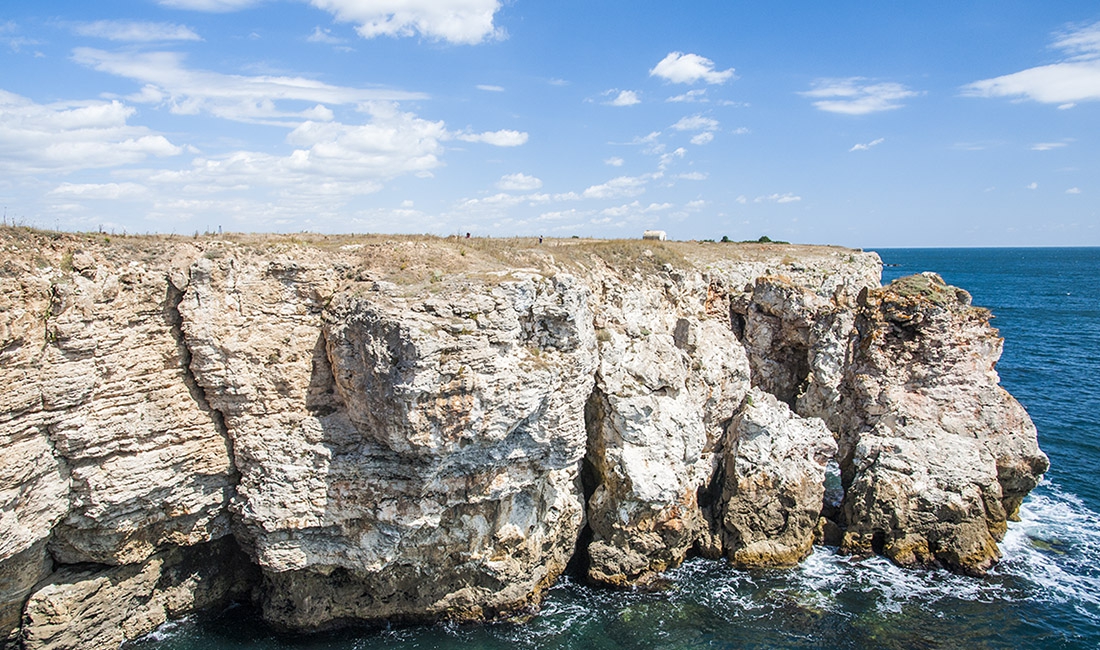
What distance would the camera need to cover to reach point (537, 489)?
25.3 meters

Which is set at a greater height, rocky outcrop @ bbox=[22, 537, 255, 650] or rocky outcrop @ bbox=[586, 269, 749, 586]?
rocky outcrop @ bbox=[586, 269, 749, 586]

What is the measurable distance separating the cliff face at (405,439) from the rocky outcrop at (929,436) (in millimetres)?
122

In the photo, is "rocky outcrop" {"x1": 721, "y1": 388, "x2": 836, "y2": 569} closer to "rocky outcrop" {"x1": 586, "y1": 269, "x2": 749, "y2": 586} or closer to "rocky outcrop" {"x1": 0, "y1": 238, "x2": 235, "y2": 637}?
"rocky outcrop" {"x1": 586, "y1": 269, "x2": 749, "y2": 586}

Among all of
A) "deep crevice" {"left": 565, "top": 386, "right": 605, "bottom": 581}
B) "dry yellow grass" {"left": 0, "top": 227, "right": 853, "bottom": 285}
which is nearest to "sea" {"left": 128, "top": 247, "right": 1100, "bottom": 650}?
"deep crevice" {"left": 565, "top": 386, "right": 605, "bottom": 581}

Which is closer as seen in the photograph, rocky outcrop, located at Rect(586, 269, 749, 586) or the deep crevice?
rocky outcrop, located at Rect(586, 269, 749, 586)

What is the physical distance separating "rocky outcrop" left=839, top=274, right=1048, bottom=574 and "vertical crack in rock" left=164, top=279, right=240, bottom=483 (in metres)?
26.7

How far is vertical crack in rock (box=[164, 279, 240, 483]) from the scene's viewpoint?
21844mm

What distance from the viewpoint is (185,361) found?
22109 millimetres

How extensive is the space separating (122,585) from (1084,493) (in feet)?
150

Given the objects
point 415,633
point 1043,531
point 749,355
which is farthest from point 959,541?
point 415,633

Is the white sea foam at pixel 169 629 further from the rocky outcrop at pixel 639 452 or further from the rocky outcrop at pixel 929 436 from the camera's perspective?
the rocky outcrop at pixel 929 436

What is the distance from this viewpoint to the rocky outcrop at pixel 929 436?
91.7 feet

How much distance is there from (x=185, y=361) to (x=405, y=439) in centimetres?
838

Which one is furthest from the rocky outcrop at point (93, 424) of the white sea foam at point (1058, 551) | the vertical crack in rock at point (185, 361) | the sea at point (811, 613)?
the white sea foam at point (1058, 551)
